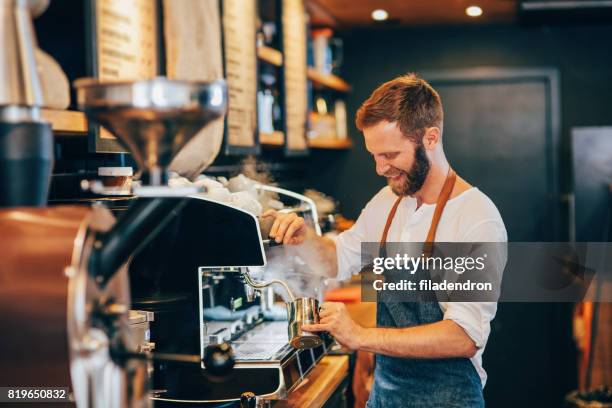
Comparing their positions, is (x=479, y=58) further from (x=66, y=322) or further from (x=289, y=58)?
(x=66, y=322)

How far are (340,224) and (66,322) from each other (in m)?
3.66

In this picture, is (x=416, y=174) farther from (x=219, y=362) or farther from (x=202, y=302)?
(x=219, y=362)

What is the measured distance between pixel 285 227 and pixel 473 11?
3.04 m

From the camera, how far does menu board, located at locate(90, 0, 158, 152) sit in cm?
195

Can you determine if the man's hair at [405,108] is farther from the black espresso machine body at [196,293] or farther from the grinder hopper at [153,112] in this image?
the grinder hopper at [153,112]

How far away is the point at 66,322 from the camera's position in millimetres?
1273

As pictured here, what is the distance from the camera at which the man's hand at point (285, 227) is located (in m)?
2.37

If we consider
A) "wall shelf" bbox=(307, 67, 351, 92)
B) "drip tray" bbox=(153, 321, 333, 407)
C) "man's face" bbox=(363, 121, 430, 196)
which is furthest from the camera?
"wall shelf" bbox=(307, 67, 351, 92)

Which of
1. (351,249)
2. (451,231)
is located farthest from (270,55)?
(451,231)

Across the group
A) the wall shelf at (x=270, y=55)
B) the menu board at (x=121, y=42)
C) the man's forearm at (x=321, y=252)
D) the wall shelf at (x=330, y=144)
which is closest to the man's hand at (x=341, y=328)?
the man's forearm at (x=321, y=252)

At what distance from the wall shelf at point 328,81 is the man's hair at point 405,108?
2063 millimetres

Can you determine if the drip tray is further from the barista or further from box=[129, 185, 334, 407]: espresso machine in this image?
the barista

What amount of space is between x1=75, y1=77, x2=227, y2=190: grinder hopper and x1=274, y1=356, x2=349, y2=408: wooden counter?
46.3 inches

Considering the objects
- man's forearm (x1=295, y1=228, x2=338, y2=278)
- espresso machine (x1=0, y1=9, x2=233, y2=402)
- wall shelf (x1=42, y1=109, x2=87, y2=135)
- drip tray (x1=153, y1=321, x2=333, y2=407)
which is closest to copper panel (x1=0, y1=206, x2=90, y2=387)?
espresso machine (x1=0, y1=9, x2=233, y2=402)
